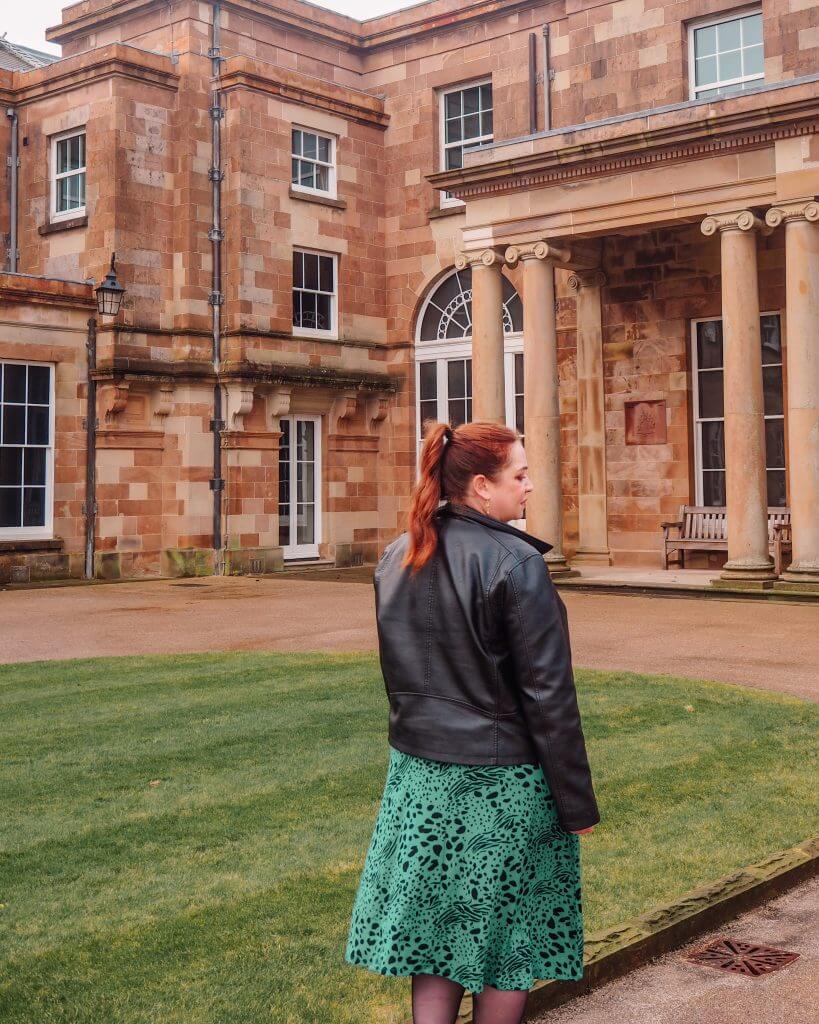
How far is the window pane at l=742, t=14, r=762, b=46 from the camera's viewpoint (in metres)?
19.0

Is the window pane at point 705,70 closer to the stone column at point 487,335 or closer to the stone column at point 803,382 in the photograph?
the stone column at point 487,335

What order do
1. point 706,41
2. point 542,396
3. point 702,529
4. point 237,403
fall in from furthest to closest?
point 237,403
point 706,41
point 702,529
point 542,396

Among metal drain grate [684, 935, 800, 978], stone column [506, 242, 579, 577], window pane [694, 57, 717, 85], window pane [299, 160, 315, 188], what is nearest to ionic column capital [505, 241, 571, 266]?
stone column [506, 242, 579, 577]

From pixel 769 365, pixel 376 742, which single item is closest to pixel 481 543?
pixel 376 742

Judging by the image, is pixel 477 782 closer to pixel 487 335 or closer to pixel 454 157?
pixel 487 335

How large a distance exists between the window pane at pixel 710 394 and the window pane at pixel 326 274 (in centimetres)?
696

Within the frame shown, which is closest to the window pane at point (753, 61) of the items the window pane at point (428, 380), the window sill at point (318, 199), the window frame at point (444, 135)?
the window frame at point (444, 135)

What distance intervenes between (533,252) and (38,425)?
8159 mm

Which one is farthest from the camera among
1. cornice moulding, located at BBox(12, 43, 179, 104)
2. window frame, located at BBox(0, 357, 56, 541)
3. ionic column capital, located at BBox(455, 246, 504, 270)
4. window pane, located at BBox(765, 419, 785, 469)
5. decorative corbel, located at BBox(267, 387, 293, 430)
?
decorative corbel, located at BBox(267, 387, 293, 430)

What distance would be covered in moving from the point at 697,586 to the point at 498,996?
13225mm

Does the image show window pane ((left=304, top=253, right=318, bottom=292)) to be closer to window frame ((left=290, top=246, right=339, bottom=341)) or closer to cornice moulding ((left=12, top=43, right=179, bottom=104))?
window frame ((left=290, top=246, right=339, bottom=341))

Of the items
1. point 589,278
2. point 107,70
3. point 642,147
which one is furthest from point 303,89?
point 642,147

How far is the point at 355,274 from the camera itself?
75.3 feet

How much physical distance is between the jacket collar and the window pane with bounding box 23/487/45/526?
1743 centimetres
